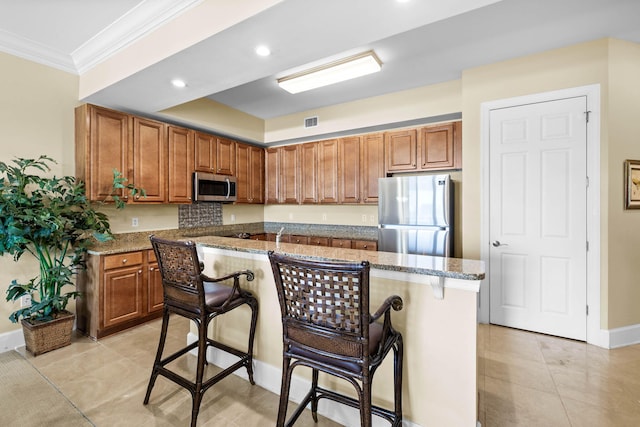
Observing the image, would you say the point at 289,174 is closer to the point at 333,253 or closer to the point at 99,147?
the point at 99,147

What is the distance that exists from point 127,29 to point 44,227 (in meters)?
1.87

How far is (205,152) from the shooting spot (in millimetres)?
4215

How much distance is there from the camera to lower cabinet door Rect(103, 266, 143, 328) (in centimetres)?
299

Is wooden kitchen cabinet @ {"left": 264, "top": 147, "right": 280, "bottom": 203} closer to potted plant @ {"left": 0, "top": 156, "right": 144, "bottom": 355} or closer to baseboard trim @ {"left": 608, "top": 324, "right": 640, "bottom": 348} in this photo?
potted plant @ {"left": 0, "top": 156, "right": 144, "bottom": 355}

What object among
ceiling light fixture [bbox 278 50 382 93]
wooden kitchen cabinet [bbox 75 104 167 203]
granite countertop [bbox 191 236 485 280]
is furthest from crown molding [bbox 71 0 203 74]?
granite countertop [bbox 191 236 485 280]

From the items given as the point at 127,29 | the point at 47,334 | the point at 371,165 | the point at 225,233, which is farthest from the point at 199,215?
the point at 371,165

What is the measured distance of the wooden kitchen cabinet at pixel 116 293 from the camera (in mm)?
2961

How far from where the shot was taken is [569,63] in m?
2.82

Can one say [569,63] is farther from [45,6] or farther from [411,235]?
[45,6]

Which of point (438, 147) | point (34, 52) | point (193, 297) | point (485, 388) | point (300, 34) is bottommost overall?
point (485, 388)

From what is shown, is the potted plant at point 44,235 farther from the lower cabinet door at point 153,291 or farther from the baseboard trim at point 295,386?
the baseboard trim at point 295,386

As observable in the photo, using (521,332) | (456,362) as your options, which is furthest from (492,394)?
(521,332)

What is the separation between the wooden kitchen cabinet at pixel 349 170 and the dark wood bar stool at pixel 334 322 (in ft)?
10.1

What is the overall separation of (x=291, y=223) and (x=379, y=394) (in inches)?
156
